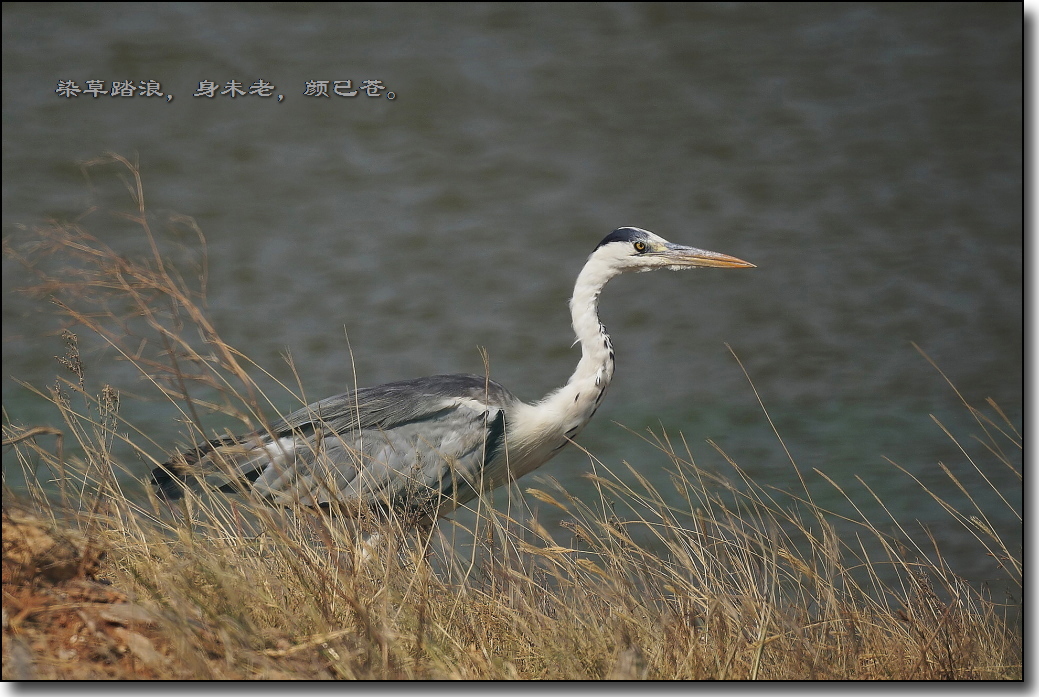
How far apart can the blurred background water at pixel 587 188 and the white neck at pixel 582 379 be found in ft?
13.8

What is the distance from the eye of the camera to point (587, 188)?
9.96m

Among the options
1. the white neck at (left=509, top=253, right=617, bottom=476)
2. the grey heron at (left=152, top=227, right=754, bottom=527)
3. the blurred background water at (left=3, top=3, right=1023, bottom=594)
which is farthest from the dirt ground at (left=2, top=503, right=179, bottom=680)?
the blurred background water at (left=3, top=3, right=1023, bottom=594)

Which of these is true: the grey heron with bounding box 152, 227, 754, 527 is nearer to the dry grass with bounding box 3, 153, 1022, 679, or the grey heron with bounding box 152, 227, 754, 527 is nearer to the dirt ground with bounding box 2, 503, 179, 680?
the dry grass with bounding box 3, 153, 1022, 679

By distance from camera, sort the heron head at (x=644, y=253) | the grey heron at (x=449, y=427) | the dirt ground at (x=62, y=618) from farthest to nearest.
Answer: the heron head at (x=644, y=253) → the grey heron at (x=449, y=427) → the dirt ground at (x=62, y=618)

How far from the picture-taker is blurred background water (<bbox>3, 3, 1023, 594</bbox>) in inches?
331

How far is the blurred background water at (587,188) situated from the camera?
8.41 meters

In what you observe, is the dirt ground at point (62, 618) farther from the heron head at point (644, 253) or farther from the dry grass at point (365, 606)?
the heron head at point (644, 253)

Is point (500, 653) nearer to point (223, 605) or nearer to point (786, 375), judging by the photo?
point (223, 605)

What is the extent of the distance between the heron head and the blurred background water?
4284 millimetres

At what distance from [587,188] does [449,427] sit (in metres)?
7.17

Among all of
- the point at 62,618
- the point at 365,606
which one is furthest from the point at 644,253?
the point at 62,618

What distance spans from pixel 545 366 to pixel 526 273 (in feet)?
5.38

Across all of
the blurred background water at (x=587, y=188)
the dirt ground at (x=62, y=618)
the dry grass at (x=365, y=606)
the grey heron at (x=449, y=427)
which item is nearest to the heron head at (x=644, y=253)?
the grey heron at (x=449, y=427)

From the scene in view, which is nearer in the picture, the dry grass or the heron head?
the dry grass
